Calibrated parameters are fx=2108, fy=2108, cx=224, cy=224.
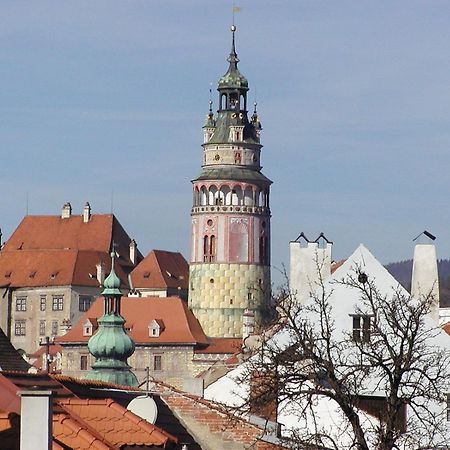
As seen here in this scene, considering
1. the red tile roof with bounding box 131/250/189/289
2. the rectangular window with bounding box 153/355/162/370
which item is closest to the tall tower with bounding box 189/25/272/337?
the rectangular window with bounding box 153/355/162/370

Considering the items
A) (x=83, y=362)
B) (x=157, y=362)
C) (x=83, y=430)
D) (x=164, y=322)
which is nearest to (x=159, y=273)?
(x=164, y=322)

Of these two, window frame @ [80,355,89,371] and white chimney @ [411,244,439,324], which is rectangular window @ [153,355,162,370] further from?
white chimney @ [411,244,439,324]

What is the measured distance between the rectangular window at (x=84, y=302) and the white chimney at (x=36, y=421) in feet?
420

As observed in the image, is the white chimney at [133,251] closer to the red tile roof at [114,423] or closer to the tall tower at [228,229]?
the tall tower at [228,229]

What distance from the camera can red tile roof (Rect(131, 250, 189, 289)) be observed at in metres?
142

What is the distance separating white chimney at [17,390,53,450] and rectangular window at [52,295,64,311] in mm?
128288

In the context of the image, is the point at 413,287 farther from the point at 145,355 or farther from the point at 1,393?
the point at 145,355

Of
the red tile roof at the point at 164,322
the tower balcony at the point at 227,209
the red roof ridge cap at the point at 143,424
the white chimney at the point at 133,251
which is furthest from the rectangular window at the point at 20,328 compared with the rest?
the red roof ridge cap at the point at 143,424

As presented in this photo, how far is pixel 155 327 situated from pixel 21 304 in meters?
21.6

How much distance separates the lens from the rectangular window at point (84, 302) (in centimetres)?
14075

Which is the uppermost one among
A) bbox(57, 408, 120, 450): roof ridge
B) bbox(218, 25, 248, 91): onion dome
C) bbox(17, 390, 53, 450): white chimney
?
bbox(218, 25, 248, 91): onion dome

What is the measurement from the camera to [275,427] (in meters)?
24.1

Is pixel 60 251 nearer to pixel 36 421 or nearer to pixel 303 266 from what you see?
pixel 303 266

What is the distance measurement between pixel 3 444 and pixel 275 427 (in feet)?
35.2
